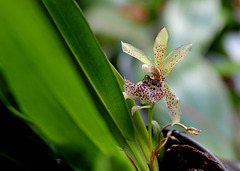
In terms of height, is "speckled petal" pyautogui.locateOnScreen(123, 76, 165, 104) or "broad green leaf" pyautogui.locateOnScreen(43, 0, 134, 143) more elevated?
"broad green leaf" pyautogui.locateOnScreen(43, 0, 134, 143)

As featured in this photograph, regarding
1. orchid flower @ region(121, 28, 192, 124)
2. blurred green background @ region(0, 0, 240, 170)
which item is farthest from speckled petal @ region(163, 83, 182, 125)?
blurred green background @ region(0, 0, 240, 170)

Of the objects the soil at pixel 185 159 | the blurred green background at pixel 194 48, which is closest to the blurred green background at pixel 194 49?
the blurred green background at pixel 194 48

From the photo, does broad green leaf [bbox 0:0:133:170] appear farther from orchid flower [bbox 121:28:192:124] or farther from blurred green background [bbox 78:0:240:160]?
blurred green background [bbox 78:0:240:160]

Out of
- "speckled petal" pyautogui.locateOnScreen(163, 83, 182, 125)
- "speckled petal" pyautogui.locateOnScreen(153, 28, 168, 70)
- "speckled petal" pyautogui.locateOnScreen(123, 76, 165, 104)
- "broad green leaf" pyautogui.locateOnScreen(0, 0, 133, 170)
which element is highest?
"broad green leaf" pyautogui.locateOnScreen(0, 0, 133, 170)

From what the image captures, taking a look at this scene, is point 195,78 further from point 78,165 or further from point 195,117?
point 78,165

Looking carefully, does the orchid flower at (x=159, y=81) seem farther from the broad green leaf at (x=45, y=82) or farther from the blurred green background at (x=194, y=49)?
the blurred green background at (x=194, y=49)
